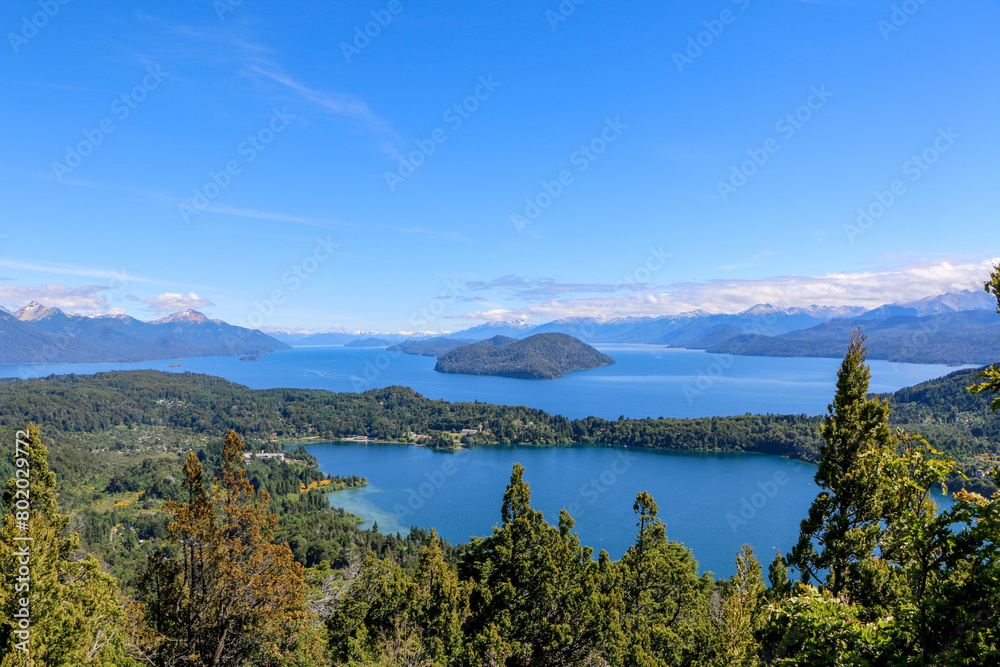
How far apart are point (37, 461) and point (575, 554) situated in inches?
653

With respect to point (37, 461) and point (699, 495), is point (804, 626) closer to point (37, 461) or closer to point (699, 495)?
point (37, 461)

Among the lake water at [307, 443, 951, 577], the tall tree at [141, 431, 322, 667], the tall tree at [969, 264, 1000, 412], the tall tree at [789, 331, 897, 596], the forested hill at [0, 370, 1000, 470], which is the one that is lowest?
the lake water at [307, 443, 951, 577]

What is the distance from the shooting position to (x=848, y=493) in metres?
8.76

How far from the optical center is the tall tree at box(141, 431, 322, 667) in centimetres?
909

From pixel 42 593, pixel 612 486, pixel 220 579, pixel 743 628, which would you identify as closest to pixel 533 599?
pixel 743 628

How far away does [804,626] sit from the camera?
462 cm

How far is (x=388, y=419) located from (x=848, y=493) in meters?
121

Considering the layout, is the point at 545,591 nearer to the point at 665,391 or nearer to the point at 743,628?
the point at 743,628

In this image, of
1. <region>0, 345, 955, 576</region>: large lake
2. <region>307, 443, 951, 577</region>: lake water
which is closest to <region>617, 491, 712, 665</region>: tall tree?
<region>307, 443, 951, 577</region>: lake water

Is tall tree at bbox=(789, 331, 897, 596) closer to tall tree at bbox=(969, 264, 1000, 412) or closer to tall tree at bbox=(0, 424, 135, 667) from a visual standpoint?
tall tree at bbox=(969, 264, 1000, 412)

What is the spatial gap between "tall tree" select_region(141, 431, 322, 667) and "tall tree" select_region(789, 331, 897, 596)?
9.75 m

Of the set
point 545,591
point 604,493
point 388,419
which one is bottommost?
point 604,493

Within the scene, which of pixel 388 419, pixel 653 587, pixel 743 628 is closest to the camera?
pixel 743 628

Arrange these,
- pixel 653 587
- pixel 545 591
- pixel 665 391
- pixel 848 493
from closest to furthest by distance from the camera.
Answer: pixel 848 493 < pixel 545 591 < pixel 653 587 < pixel 665 391
